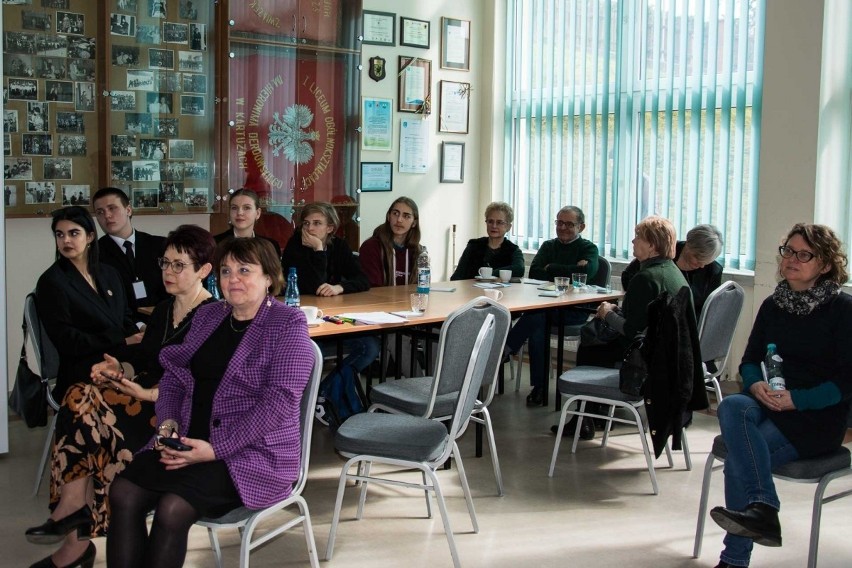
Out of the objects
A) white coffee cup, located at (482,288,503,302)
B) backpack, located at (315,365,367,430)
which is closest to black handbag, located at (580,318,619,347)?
white coffee cup, located at (482,288,503,302)

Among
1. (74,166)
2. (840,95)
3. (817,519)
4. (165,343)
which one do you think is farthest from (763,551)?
(74,166)

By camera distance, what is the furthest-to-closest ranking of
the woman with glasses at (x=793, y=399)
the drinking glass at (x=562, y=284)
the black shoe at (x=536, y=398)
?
the black shoe at (x=536, y=398), the drinking glass at (x=562, y=284), the woman with glasses at (x=793, y=399)

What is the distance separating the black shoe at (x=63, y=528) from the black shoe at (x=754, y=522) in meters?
2.06

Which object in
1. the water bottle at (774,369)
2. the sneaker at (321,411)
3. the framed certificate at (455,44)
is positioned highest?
the framed certificate at (455,44)

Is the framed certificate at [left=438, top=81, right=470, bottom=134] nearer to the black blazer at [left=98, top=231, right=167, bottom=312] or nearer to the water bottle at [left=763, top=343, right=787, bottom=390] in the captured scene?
the black blazer at [left=98, top=231, right=167, bottom=312]

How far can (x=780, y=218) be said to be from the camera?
5.64 metres

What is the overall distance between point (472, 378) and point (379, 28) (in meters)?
4.15

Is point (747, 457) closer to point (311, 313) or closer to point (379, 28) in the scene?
point (311, 313)

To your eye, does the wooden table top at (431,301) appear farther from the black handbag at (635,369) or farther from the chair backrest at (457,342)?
the black handbag at (635,369)

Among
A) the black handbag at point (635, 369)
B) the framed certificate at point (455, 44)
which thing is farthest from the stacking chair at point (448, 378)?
the framed certificate at point (455, 44)

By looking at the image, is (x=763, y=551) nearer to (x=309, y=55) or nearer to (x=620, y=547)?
(x=620, y=547)

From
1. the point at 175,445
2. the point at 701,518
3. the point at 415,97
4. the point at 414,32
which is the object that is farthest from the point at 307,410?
the point at 414,32

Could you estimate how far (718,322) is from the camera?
14.9 feet

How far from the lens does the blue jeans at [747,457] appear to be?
126 inches
